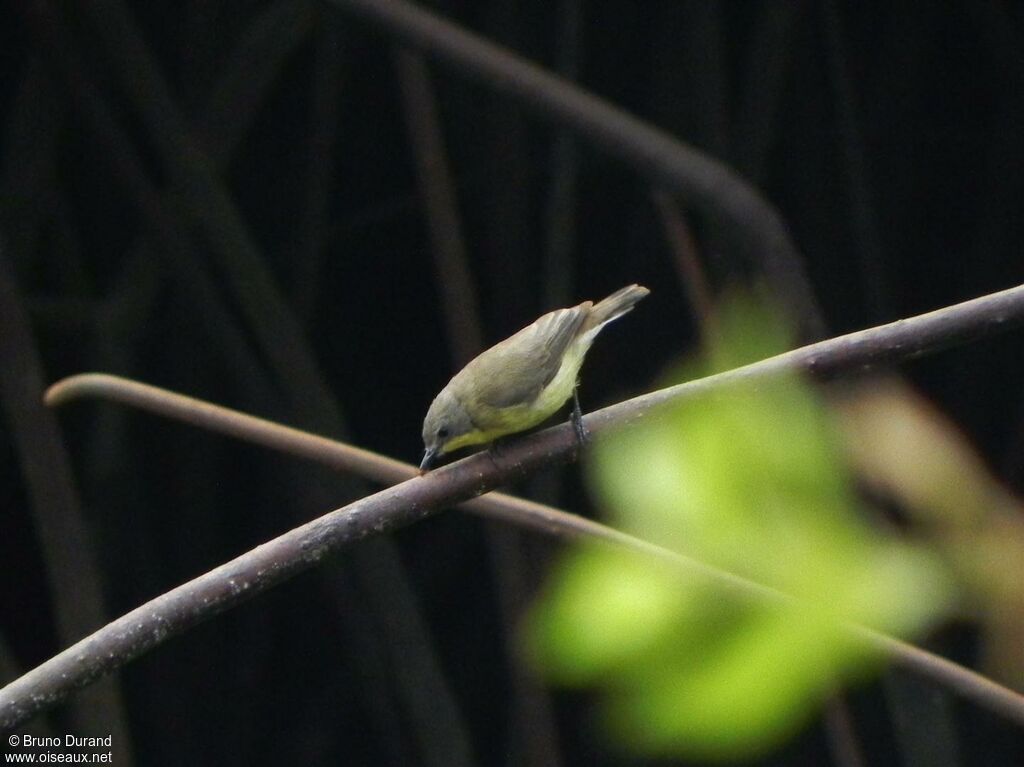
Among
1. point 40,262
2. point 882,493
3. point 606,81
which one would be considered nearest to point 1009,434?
point 882,493

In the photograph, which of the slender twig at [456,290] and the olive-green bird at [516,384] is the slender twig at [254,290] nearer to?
the slender twig at [456,290]

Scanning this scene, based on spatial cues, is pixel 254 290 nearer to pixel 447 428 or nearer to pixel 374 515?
pixel 447 428

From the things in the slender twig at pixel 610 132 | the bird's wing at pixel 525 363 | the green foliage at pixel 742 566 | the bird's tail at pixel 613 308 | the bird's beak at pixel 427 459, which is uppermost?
the slender twig at pixel 610 132

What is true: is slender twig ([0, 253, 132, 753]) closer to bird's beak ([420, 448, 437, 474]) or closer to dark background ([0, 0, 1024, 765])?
dark background ([0, 0, 1024, 765])

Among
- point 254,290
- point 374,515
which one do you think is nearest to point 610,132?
point 374,515

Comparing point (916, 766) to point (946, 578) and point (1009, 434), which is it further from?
point (1009, 434)

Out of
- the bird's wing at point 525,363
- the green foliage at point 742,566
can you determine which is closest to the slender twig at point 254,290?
the green foliage at point 742,566
